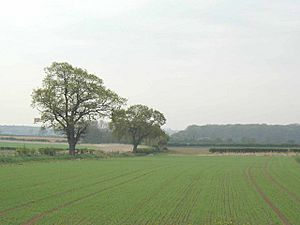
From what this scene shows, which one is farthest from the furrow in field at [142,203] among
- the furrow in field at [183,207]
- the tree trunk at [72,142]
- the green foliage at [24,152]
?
the tree trunk at [72,142]

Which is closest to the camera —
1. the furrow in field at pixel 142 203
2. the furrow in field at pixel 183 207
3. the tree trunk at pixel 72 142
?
the furrow in field at pixel 183 207

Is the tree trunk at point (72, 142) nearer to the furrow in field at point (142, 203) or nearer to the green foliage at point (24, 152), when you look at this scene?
the green foliage at point (24, 152)

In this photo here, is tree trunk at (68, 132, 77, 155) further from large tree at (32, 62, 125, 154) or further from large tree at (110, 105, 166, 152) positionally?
large tree at (110, 105, 166, 152)

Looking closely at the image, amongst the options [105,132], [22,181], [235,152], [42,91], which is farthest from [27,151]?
[105,132]

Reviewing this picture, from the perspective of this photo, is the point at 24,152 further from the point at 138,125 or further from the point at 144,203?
the point at 138,125

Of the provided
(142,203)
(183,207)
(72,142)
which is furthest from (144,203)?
(72,142)

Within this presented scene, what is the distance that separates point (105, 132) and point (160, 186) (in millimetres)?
141210

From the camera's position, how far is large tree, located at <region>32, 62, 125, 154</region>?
70812 millimetres

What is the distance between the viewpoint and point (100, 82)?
74375mm

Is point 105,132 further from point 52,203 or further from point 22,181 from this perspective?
point 52,203

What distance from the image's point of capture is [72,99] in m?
72.8

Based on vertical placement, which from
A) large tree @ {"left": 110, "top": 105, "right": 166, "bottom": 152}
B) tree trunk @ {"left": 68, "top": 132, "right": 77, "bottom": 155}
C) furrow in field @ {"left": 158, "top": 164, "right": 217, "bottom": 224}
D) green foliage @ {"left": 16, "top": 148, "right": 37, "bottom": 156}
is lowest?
furrow in field @ {"left": 158, "top": 164, "right": 217, "bottom": 224}

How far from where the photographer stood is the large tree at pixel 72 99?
7081 cm

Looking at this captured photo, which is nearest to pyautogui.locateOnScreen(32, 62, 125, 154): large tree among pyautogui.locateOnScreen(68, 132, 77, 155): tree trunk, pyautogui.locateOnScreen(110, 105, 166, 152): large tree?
pyautogui.locateOnScreen(68, 132, 77, 155): tree trunk
